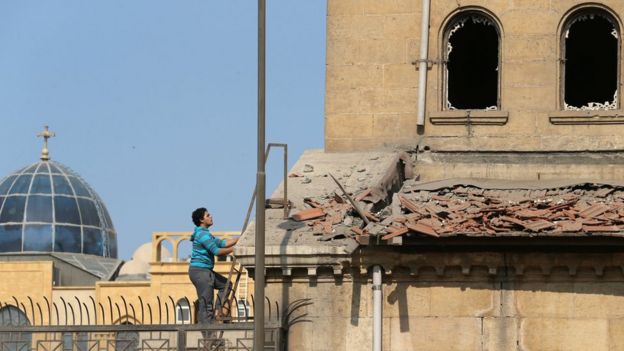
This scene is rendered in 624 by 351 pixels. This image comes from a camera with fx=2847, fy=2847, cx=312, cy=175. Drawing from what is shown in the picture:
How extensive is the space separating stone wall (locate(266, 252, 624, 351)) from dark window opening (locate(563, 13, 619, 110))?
4.42m

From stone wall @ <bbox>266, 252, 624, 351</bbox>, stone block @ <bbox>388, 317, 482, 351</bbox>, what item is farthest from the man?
stone block @ <bbox>388, 317, 482, 351</bbox>

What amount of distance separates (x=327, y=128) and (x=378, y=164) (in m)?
1.72

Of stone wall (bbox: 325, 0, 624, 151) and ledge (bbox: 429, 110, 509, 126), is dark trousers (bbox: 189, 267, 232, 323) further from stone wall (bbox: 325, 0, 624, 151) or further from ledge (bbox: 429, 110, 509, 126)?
ledge (bbox: 429, 110, 509, 126)

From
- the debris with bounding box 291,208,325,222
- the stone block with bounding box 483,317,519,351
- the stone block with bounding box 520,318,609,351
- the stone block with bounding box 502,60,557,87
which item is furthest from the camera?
the stone block with bounding box 502,60,557,87

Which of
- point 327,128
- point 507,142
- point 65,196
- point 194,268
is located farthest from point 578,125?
point 65,196

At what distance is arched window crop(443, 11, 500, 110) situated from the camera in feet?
144

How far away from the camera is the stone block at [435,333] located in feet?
131

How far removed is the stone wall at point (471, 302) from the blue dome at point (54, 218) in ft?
207

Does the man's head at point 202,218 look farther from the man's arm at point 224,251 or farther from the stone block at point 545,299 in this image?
the stone block at point 545,299

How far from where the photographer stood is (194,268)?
40281 mm

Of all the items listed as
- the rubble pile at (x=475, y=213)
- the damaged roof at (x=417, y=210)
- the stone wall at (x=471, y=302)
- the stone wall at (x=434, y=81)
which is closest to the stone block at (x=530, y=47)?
the stone wall at (x=434, y=81)

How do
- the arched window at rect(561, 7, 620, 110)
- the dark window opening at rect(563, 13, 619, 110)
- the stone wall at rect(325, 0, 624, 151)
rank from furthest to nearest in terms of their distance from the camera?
1. the dark window opening at rect(563, 13, 619, 110)
2. the arched window at rect(561, 7, 620, 110)
3. the stone wall at rect(325, 0, 624, 151)

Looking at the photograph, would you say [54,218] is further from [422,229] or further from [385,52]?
[422,229]

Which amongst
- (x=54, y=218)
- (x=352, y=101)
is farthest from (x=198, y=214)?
(x=54, y=218)
